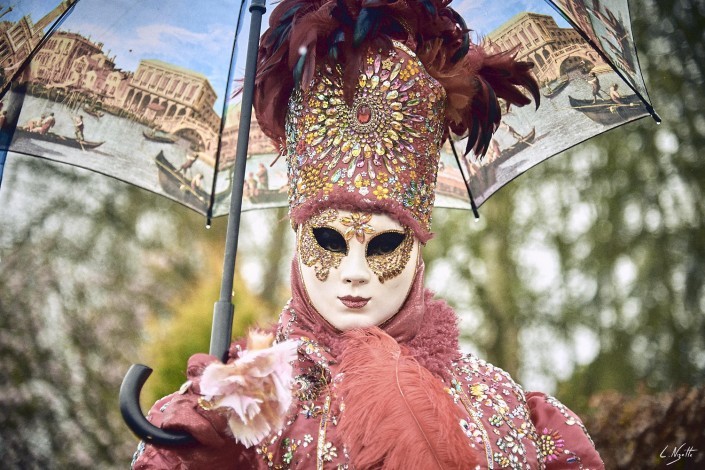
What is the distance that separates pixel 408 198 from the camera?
285 centimetres

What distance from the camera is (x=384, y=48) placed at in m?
2.90

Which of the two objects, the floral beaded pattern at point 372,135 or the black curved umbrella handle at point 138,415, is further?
the floral beaded pattern at point 372,135

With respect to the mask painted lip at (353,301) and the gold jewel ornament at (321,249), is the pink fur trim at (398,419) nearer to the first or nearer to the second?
the mask painted lip at (353,301)

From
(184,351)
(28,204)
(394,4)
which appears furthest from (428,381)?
(28,204)

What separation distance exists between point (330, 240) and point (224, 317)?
27.5 inches

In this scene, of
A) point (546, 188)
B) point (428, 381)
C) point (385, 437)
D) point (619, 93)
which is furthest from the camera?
point (546, 188)

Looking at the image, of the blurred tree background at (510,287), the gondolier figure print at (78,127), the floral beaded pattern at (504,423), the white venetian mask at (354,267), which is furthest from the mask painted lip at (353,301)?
the blurred tree background at (510,287)

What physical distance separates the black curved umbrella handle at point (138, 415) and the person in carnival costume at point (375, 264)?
19 centimetres

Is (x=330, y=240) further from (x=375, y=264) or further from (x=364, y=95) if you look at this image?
(x=364, y=95)

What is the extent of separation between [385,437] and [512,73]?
1725mm

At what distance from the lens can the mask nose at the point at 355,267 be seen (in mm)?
2684

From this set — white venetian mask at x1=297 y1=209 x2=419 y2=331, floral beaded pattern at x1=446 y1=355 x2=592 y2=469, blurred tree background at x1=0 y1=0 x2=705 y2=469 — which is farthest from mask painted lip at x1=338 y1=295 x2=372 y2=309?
blurred tree background at x1=0 y1=0 x2=705 y2=469

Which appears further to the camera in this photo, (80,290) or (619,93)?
(80,290)

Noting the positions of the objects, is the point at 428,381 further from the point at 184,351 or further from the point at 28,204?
the point at 28,204
